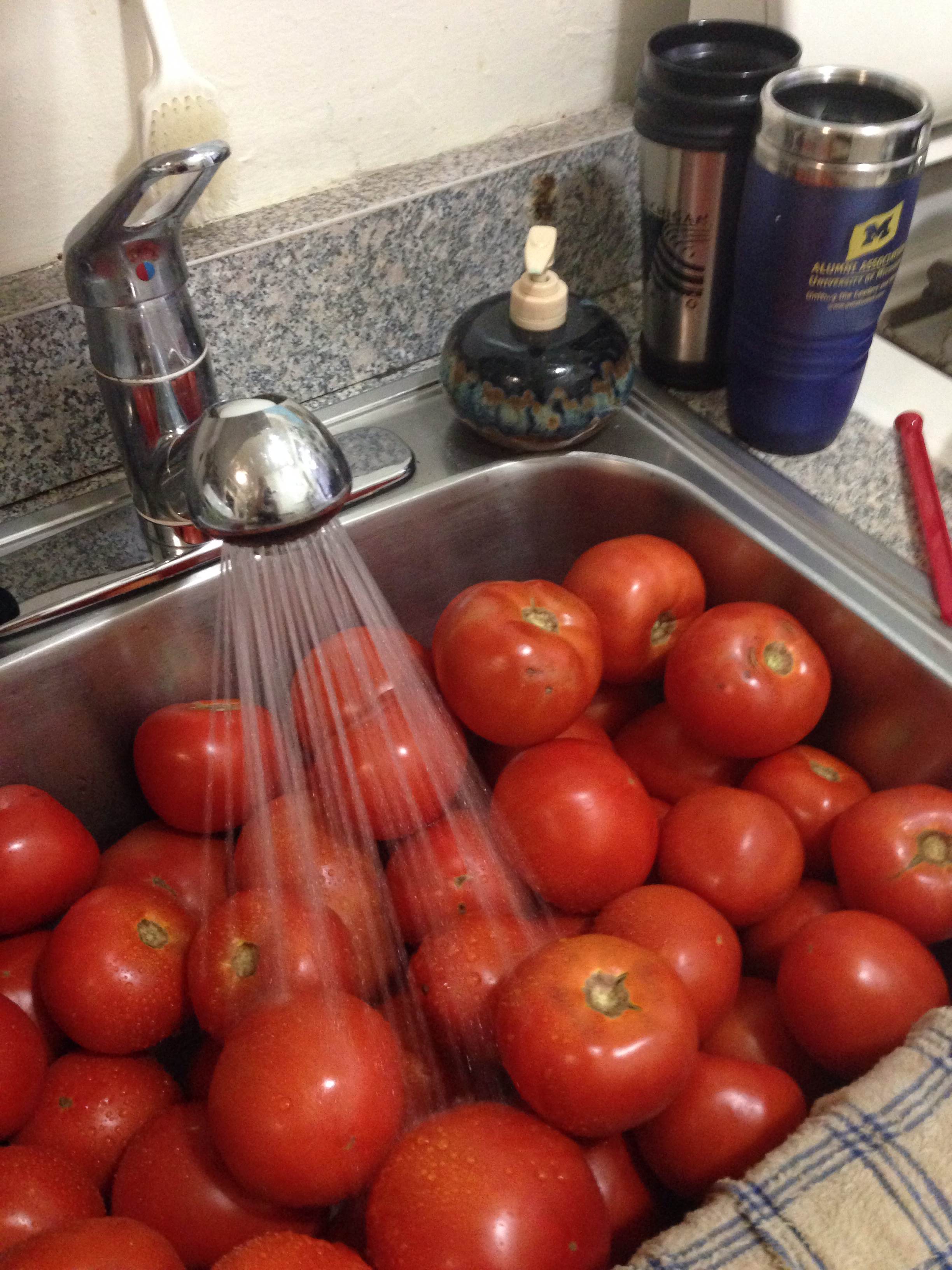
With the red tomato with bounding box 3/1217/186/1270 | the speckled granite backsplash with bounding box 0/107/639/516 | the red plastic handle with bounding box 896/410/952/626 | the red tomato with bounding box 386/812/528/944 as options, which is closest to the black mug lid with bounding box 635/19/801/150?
the speckled granite backsplash with bounding box 0/107/639/516

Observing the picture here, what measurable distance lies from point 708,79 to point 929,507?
308mm

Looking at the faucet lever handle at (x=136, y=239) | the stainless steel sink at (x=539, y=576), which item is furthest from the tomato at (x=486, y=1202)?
the faucet lever handle at (x=136, y=239)

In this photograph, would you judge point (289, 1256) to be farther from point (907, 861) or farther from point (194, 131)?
point (194, 131)

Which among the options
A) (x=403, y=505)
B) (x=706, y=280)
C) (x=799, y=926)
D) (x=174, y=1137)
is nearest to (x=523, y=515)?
(x=403, y=505)

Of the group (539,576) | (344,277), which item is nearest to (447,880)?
(539,576)

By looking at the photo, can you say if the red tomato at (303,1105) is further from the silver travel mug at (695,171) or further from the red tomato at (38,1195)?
the silver travel mug at (695,171)

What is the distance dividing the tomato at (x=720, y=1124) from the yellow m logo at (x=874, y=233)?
464mm

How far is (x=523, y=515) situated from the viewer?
0.79 meters

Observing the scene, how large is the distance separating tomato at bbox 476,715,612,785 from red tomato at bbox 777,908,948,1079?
0.58 ft

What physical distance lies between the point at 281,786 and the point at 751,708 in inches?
11.3

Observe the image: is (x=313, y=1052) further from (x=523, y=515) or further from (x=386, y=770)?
(x=523, y=515)

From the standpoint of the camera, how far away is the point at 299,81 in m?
0.73

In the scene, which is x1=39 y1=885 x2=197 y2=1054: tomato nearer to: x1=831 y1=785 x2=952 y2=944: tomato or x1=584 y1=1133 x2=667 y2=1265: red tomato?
x1=584 y1=1133 x2=667 y2=1265: red tomato

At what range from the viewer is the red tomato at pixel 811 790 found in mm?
635
